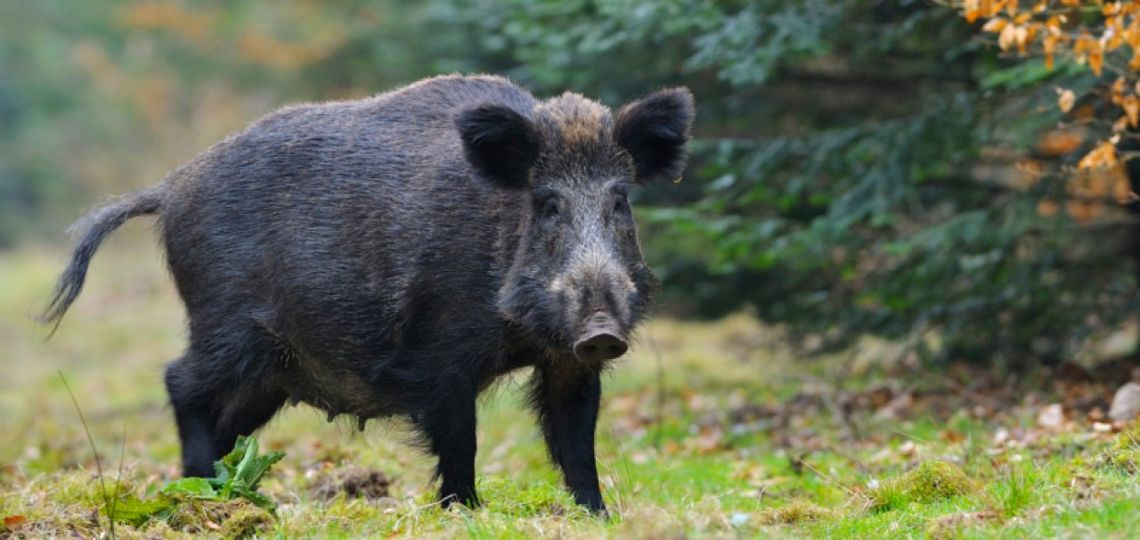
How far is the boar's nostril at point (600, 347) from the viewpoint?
4.99 meters

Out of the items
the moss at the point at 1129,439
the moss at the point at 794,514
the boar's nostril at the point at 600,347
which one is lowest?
the moss at the point at 1129,439

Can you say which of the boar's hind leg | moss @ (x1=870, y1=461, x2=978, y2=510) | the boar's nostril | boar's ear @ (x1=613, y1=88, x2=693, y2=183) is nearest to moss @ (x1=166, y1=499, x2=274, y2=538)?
the boar's hind leg

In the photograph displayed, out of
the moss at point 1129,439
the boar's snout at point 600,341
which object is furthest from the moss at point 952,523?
the boar's snout at point 600,341

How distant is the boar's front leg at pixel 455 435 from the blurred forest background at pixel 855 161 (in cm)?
292

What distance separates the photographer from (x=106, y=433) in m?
11.1

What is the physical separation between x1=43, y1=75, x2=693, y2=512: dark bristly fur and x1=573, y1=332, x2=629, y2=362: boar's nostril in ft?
0.04

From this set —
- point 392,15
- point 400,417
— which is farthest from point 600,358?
point 392,15

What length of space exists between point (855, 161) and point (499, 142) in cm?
396

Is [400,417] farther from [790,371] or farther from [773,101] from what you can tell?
[790,371]

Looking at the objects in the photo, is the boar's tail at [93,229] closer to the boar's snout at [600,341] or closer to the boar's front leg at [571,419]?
the boar's front leg at [571,419]

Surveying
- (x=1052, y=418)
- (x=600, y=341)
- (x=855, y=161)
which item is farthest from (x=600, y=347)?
(x=855, y=161)

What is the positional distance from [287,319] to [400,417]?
70 centimetres

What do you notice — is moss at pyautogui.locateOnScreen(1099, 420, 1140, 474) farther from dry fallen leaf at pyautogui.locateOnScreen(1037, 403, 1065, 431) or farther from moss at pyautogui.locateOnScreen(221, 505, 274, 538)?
moss at pyautogui.locateOnScreen(221, 505, 274, 538)

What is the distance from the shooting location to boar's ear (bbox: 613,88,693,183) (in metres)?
5.88
